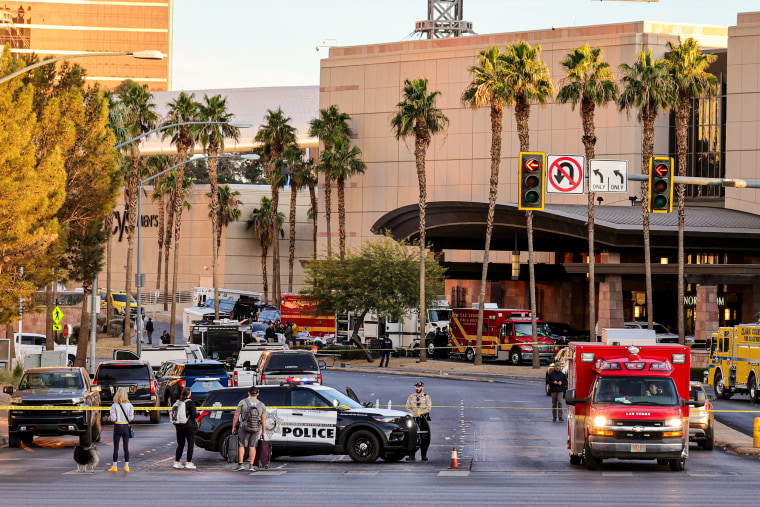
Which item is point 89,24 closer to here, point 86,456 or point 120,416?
point 120,416

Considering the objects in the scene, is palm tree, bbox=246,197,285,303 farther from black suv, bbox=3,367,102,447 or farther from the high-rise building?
the high-rise building

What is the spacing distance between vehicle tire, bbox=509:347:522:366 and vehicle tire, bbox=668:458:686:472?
3934 centimetres

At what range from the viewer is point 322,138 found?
86312mm

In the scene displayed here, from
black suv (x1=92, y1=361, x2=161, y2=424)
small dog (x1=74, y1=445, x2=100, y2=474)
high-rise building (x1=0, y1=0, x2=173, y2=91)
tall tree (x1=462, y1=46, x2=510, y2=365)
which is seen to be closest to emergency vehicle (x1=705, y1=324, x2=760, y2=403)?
tall tree (x1=462, y1=46, x2=510, y2=365)

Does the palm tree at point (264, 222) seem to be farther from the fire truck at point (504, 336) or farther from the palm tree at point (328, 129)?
the fire truck at point (504, 336)

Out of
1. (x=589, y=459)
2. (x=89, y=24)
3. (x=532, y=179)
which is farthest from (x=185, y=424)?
(x=89, y=24)

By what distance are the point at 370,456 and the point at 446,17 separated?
111m

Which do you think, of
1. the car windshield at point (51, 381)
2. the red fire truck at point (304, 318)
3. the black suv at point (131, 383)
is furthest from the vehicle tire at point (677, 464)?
the red fire truck at point (304, 318)

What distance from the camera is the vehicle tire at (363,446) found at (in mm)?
23781

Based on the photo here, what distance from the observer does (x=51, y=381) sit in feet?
95.1

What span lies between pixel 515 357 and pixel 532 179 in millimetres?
37716

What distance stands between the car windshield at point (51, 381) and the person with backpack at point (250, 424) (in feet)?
26.3

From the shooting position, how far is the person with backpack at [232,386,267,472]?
2209 centimetres

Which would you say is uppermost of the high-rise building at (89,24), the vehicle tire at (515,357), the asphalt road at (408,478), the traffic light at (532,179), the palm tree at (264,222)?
the high-rise building at (89,24)
